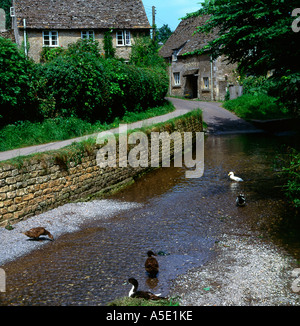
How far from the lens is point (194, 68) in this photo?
1458 inches

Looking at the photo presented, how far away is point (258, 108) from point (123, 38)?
1465 centimetres

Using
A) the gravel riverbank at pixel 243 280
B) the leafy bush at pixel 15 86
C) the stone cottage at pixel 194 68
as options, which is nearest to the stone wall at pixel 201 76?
the stone cottage at pixel 194 68

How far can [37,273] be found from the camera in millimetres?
6164

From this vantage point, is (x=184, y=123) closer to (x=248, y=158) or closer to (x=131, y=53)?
(x=248, y=158)

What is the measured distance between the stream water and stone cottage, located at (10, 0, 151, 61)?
22346mm

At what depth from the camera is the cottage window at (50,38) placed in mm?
30766

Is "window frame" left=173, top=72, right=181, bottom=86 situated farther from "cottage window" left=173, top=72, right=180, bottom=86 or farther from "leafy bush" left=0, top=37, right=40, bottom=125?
"leafy bush" left=0, top=37, right=40, bottom=125

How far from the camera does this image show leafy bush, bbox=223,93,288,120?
80.6 ft

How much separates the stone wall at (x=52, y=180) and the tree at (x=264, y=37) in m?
5.62

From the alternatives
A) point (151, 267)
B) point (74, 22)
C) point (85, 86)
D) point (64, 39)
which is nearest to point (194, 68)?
point (74, 22)

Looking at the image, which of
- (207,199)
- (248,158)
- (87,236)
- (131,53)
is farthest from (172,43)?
(87,236)

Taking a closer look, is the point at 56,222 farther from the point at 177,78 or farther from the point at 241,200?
the point at 177,78

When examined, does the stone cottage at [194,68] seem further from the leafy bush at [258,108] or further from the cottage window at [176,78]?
the leafy bush at [258,108]

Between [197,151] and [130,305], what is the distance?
1336cm
